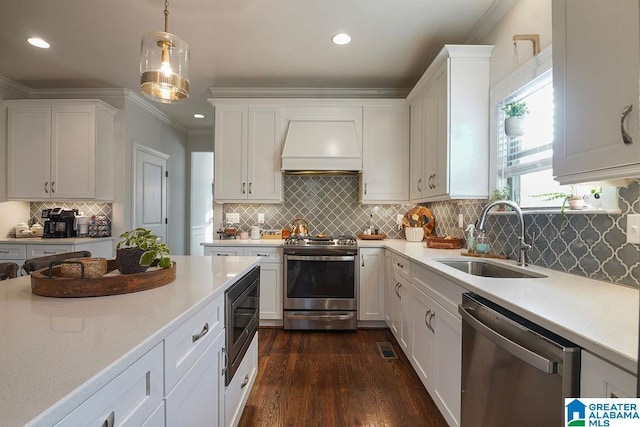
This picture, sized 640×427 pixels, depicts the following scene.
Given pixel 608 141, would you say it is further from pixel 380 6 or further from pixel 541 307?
pixel 380 6

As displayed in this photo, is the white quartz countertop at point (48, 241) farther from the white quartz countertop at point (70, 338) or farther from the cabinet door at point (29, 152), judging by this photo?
the white quartz countertop at point (70, 338)

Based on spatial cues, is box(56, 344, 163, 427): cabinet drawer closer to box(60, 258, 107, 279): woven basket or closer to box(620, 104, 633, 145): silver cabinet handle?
box(60, 258, 107, 279): woven basket

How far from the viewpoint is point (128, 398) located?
700mm

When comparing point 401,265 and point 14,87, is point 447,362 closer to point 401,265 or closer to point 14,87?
point 401,265

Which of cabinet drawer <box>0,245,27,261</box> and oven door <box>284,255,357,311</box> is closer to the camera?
oven door <box>284,255,357,311</box>

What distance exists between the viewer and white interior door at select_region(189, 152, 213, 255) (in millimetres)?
5730

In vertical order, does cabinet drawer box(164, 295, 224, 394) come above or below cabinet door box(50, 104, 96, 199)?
below

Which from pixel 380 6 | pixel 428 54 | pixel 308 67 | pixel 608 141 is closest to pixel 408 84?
pixel 428 54

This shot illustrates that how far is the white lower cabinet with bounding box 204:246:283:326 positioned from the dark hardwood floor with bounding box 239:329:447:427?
31cm

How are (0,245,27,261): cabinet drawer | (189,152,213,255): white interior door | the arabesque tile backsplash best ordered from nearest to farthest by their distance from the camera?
the arabesque tile backsplash → (0,245,27,261): cabinet drawer → (189,152,213,255): white interior door

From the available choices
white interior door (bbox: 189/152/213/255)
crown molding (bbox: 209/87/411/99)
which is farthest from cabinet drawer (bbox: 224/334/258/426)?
white interior door (bbox: 189/152/213/255)

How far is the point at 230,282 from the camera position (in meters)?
1.40

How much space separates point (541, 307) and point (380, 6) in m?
2.24

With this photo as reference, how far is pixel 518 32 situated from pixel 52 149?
4.69 meters
